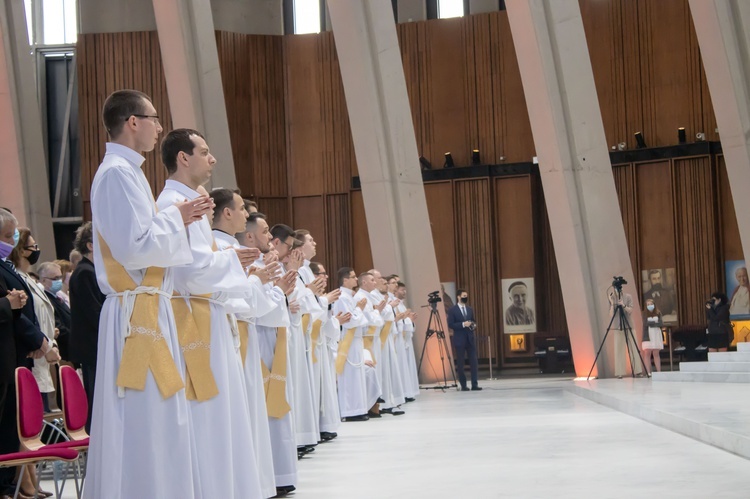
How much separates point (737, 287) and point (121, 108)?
1967cm

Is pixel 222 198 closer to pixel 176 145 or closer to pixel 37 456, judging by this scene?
pixel 176 145

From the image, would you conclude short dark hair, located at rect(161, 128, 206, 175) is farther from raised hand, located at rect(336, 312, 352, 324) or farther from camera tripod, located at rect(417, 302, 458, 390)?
camera tripod, located at rect(417, 302, 458, 390)

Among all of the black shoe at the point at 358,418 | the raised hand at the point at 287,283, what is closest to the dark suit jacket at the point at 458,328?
the black shoe at the point at 358,418

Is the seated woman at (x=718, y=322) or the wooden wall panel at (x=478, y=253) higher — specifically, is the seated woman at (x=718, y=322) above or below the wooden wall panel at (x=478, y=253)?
below

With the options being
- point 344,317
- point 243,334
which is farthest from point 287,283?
point 344,317

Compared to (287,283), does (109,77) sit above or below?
above

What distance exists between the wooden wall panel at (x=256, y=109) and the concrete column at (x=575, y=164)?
27.4 feet

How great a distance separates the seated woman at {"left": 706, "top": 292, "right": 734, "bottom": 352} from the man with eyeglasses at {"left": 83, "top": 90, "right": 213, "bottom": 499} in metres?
16.3

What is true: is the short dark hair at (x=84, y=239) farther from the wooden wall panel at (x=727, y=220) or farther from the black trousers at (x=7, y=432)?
the wooden wall panel at (x=727, y=220)

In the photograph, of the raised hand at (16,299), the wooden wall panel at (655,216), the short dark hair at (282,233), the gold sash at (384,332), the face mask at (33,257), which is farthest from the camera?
the wooden wall panel at (655,216)

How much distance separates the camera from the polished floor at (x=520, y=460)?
652 cm

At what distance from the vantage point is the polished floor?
21.4 ft

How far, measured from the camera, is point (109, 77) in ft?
81.0

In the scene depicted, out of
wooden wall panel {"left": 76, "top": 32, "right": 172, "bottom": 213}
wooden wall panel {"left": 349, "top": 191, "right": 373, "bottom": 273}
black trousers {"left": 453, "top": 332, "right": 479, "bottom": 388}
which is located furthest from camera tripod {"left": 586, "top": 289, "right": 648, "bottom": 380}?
wooden wall panel {"left": 76, "top": 32, "right": 172, "bottom": 213}
